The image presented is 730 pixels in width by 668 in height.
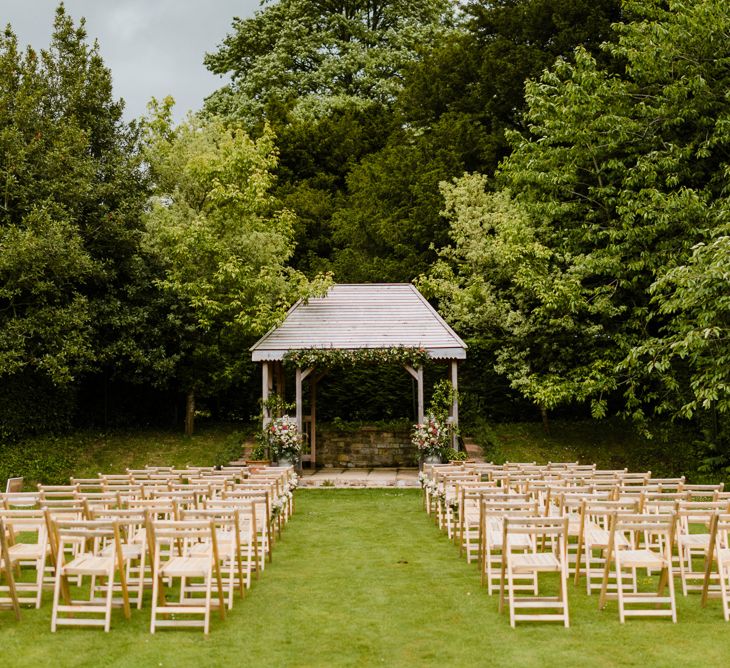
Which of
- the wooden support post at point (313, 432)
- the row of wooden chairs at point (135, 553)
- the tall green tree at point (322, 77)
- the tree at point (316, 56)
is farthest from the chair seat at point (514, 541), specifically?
the tree at point (316, 56)

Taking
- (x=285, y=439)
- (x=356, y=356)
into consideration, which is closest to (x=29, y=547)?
(x=285, y=439)

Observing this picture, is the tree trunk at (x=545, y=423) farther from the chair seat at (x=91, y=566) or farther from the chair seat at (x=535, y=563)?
the chair seat at (x=91, y=566)

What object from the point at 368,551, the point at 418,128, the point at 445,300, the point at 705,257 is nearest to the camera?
the point at 368,551

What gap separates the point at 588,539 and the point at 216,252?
594 inches

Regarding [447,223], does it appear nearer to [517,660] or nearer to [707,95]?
[707,95]

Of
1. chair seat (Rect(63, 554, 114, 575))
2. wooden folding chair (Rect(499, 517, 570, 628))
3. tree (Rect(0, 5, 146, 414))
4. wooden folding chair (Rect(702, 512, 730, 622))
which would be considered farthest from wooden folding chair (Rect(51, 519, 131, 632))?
tree (Rect(0, 5, 146, 414))

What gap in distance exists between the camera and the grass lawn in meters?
6.10

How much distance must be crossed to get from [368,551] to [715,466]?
1137 cm

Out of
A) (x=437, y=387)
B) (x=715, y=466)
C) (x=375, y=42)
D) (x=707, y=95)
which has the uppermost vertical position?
(x=375, y=42)

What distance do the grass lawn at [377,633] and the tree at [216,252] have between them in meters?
12.1

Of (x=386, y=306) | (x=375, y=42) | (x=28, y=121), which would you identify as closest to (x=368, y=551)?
(x=386, y=306)

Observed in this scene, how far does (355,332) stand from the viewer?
1970 cm

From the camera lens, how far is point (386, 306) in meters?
20.7

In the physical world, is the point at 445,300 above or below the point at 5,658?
above
